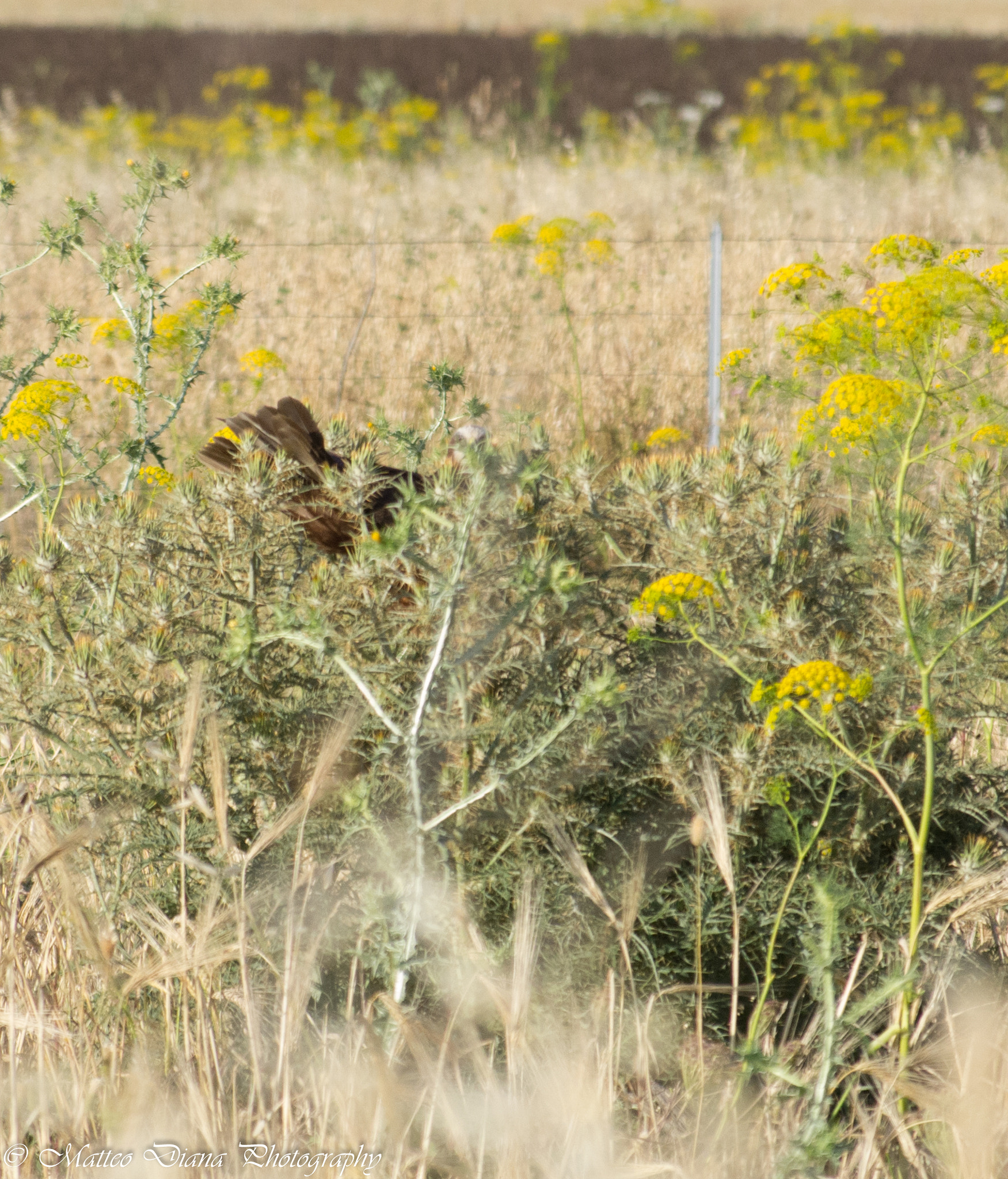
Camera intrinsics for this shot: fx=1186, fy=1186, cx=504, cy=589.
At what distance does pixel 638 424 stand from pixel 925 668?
4863 millimetres

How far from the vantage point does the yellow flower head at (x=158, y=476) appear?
230cm

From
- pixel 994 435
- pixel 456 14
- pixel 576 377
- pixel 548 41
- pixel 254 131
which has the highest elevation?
pixel 456 14

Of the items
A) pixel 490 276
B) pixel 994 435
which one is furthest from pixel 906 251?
pixel 490 276

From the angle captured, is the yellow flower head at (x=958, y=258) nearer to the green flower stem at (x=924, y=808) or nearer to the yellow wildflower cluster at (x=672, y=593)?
the green flower stem at (x=924, y=808)

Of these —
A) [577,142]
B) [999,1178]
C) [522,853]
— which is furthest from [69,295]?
[577,142]

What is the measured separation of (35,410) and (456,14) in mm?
27581

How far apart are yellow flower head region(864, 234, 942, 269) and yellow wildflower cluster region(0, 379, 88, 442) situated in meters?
1.64

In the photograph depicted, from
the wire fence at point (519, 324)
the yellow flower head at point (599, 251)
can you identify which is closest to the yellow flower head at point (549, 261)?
the yellow flower head at point (599, 251)

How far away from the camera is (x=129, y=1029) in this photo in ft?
6.24

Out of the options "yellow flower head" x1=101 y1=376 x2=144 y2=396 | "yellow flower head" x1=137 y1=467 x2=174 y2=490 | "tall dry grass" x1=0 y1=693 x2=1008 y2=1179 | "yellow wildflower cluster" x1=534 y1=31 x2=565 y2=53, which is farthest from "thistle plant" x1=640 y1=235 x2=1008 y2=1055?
"yellow wildflower cluster" x1=534 y1=31 x2=565 y2=53

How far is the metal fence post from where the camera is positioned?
19.8ft

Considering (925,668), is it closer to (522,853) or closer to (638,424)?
(522,853)

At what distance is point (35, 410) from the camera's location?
2383mm

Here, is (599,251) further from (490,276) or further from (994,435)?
(994,435)
